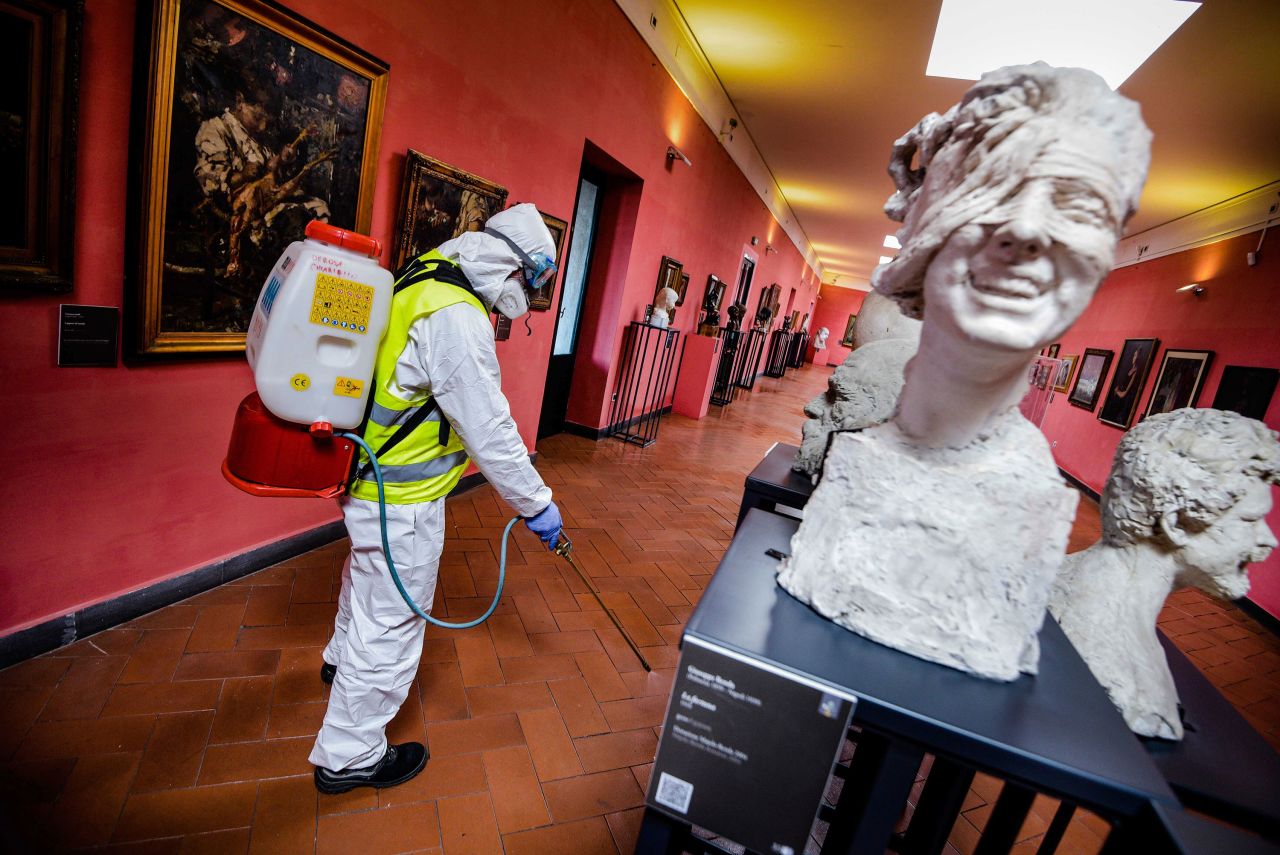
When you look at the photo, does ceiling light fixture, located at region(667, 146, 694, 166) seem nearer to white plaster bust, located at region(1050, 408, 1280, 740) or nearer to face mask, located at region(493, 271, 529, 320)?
face mask, located at region(493, 271, 529, 320)

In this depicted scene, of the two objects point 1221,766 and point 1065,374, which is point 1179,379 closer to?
point 1065,374

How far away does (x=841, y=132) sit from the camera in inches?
289

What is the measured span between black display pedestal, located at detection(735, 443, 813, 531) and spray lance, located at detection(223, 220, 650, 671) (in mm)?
1173

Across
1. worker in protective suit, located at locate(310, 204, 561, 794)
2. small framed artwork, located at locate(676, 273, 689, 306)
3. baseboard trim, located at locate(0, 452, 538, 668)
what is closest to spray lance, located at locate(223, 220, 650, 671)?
worker in protective suit, located at locate(310, 204, 561, 794)

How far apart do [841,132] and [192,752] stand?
8.40 m

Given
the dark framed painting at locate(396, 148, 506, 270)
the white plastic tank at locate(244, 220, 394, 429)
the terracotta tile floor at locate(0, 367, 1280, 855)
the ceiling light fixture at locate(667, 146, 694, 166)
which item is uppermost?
the ceiling light fixture at locate(667, 146, 694, 166)

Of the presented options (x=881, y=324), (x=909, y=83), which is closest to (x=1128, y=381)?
(x=909, y=83)

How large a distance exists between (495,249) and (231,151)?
1211mm

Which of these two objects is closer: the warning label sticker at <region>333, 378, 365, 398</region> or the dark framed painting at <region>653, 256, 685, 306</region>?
the warning label sticker at <region>333, 378, 365, 398</region>

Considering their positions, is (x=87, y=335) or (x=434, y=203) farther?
(x=434, y=203)

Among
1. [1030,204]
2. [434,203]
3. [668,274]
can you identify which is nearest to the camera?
[1030,204]

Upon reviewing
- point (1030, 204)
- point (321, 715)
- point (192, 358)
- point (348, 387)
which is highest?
point (1030, 204)

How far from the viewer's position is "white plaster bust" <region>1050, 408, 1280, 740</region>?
42.6 inches

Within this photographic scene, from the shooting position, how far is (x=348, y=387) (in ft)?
4.81
